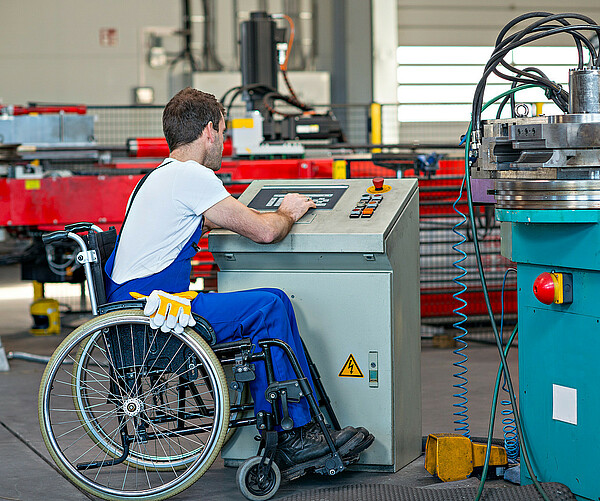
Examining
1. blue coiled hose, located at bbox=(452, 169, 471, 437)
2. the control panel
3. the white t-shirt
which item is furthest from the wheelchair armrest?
blue coiled hose, located at bbox=(452, 169, 471, 437)

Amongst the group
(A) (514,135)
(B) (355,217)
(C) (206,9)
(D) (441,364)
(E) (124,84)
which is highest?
(C) (206,9)

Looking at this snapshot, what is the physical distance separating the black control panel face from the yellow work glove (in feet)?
1.86

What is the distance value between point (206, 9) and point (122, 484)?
862 cm

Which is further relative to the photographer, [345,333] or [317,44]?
[317,44]

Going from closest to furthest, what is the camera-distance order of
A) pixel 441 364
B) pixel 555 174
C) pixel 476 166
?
pixel 555 174
pixel 476 166
pixel 441 364

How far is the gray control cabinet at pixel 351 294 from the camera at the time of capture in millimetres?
2674

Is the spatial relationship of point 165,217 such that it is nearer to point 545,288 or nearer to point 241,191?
point 545,288

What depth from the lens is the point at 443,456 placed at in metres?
2.68

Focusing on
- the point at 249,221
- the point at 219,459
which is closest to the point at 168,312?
the point at 249,221

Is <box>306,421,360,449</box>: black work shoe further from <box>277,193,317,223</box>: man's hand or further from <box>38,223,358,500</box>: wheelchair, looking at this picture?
<box>277,193,317,223</box>: man's hand

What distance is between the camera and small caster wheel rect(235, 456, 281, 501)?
2564 mm

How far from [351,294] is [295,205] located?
330 millimetres

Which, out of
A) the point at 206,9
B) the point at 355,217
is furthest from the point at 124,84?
the point at 355,217

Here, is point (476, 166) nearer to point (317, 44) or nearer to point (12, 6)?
point (317, 44)
